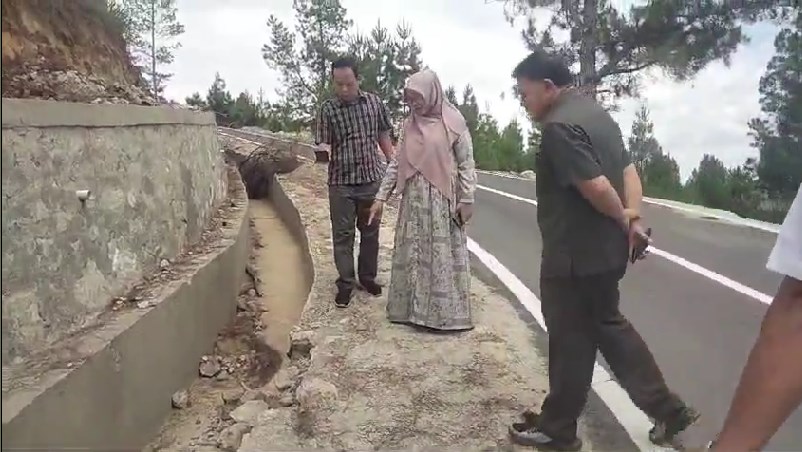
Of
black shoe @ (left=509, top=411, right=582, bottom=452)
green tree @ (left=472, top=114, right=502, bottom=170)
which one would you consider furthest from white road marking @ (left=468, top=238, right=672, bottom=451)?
green tree @ (left=472, top=114, right=502, bottom=170)

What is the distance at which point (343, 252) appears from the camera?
18.6 feet

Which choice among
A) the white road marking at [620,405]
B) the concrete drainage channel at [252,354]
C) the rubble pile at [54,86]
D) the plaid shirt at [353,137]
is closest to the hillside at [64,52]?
the rubble pile at [54,86]

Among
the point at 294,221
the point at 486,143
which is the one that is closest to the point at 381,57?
the point at 486,143

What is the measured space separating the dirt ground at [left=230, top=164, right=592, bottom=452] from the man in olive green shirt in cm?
36

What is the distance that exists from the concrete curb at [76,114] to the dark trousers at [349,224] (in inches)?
53.8

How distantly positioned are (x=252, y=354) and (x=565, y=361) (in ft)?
10.3

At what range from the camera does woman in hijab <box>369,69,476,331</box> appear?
4.87m

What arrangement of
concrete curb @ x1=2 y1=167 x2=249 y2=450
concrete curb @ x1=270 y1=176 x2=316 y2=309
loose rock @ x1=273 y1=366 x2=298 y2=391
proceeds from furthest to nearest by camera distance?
concrete curb @ x1=270 y1=176 x2=316 y2=309 → loose rock @ x1=273 y1=366 x2=298 y2=391 → concrete curb @ x1=2 y1=167 x2=249 y2=450

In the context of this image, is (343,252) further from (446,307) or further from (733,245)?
(733,245)

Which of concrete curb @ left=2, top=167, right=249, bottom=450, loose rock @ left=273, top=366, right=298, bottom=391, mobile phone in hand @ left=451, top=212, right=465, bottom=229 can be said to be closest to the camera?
concrete curb @ left=2, top=167, right=249, bottom=450

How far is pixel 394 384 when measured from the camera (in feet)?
13.9

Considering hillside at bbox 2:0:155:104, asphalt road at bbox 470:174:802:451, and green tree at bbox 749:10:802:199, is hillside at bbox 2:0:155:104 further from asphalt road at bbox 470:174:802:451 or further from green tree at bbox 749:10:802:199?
green tree at bbox 749:10:802:199

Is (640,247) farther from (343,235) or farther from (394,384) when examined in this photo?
(343,235)

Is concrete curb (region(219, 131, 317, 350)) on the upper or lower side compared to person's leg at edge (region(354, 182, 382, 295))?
lower
